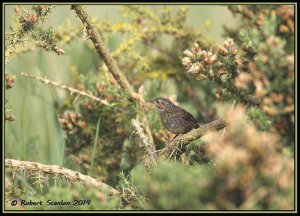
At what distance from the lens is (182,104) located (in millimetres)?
5875

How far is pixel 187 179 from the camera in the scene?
1936 millimetres

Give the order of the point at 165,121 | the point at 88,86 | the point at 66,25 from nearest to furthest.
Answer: the point at 165,121 → the point at 88,86 → the point at 66,25

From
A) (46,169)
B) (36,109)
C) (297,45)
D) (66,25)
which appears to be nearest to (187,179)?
(297,45)

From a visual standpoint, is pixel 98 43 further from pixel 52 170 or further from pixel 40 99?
pixel 40 99

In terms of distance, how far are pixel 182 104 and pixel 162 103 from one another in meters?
1.02

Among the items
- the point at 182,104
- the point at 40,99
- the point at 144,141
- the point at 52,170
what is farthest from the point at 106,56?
the point at 40,99

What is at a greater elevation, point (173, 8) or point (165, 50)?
point (173, 8)

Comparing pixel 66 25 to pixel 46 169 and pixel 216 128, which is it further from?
pixel 216 128

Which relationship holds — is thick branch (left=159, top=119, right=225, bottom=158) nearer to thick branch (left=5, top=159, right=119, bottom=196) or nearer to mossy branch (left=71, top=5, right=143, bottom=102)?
thick branch (left=5, top=159, right=119, bottom=196)

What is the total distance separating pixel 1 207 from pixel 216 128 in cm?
119

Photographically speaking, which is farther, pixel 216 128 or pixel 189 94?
pixel 189 94

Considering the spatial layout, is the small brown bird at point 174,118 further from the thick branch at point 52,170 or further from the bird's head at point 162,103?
the thick branch at point 52,170

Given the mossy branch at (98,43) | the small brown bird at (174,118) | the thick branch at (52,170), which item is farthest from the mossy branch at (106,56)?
the thick branch at (52,170)

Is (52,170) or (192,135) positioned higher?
(192,135)
